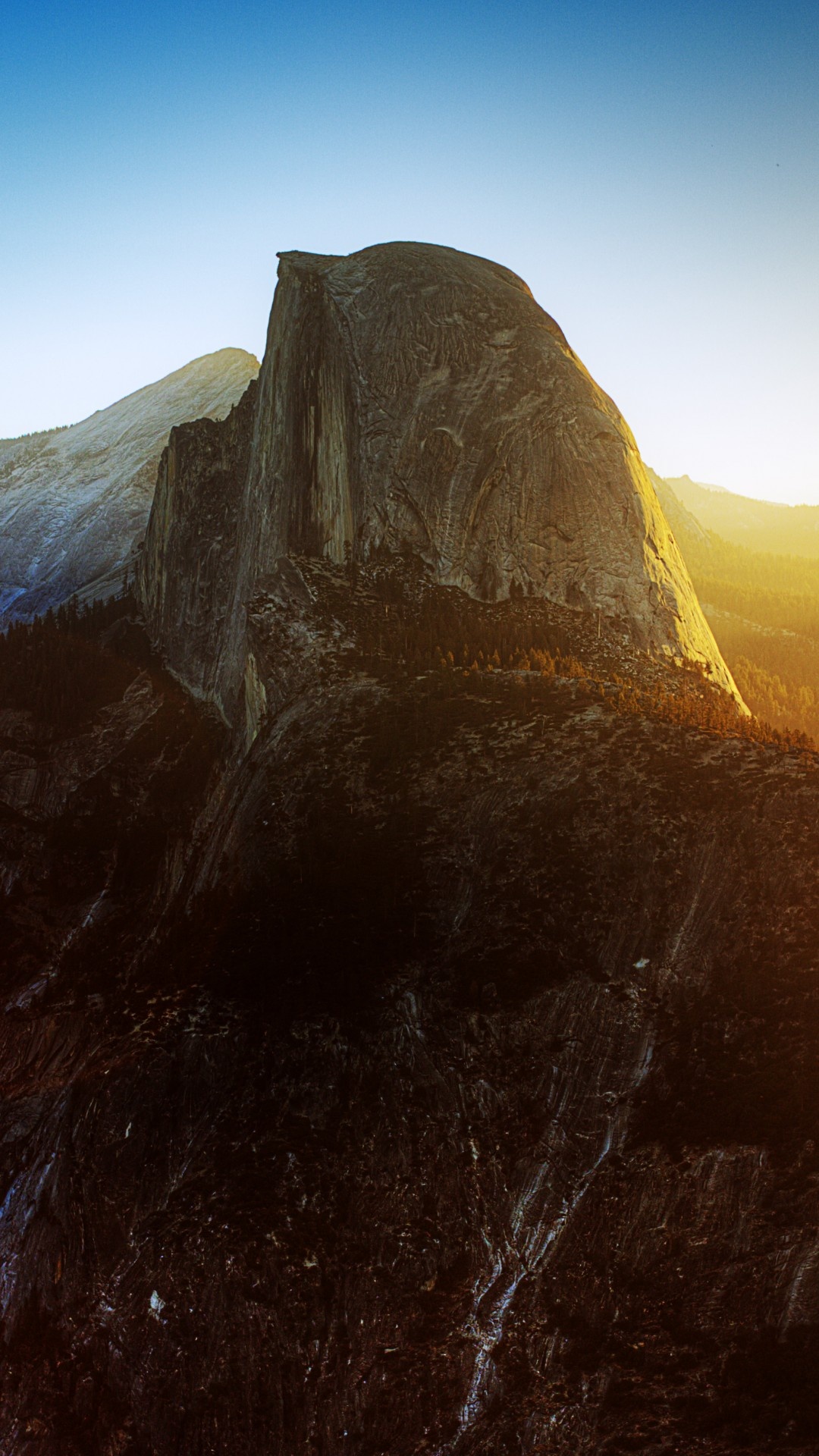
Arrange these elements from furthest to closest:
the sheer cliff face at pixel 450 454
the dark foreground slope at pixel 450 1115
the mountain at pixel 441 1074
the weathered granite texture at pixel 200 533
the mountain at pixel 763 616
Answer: the mountain at pixel 763 616, the weathered granite texture at pixel 200 533, the sheer cliff face at pixel 450 454, the mountain at pixel 441 1074, the dark foreground slope at pixel 450 1115

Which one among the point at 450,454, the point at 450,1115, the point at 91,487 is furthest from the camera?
the point at 91,487

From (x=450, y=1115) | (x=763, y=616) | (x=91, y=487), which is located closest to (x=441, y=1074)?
(x=450, y=1115)

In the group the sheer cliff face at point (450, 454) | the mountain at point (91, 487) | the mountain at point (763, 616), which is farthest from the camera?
the mountain at point (91, 487)

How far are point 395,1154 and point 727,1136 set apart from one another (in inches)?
407

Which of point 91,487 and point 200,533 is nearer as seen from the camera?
point 200,533

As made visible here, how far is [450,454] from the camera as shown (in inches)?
2579

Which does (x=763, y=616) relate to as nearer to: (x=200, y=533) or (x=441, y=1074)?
(x=200, y=533)

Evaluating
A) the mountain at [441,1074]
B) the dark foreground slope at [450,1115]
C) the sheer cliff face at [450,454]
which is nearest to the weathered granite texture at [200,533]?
the sheer cliff face at [450,454]

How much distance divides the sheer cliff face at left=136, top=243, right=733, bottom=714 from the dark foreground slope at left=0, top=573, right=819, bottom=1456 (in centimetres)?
1370

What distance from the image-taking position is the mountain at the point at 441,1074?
29.5m

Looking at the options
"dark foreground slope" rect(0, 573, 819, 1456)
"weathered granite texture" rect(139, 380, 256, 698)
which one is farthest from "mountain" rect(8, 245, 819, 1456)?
"weathered granite texture" rect(139, 380, 256, 698)

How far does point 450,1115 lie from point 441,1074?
150 cm

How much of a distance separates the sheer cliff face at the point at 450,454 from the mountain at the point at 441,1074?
228 centimetres

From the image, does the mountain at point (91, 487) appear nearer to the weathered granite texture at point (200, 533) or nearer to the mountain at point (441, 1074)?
the weathered granite texture at point (200, 533)
